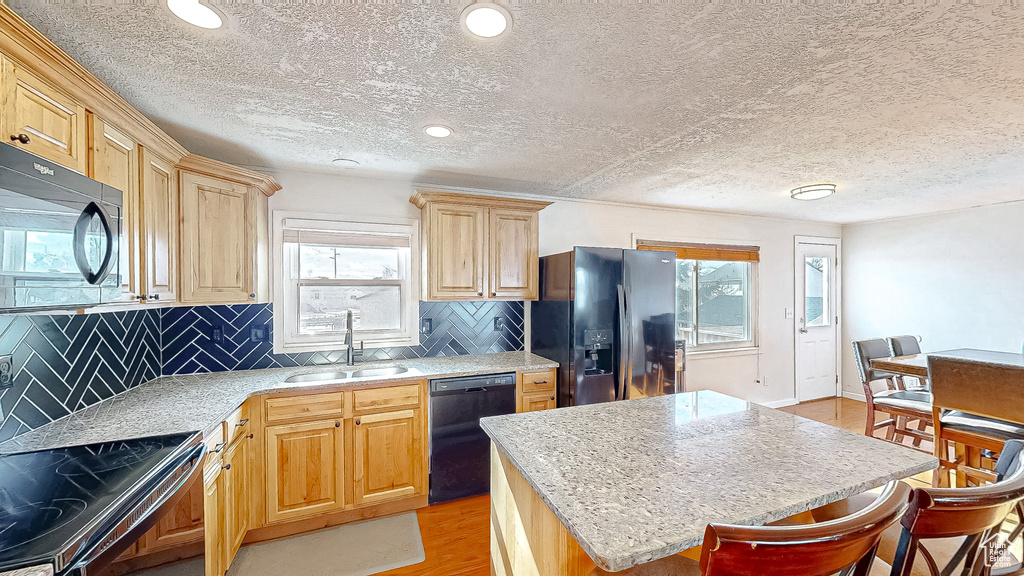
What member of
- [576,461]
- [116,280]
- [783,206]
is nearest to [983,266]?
[783,206]

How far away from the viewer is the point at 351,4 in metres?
1.13

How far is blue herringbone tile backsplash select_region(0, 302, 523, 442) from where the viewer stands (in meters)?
1.56

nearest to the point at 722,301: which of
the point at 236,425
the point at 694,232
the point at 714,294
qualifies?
the point at 714,294

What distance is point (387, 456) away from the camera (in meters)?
2.50

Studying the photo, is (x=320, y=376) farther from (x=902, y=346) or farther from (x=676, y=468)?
(x=902, y=346)

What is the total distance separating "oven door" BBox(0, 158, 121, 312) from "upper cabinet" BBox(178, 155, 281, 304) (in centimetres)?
73

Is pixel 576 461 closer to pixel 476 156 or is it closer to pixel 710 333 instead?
pixel 476 156

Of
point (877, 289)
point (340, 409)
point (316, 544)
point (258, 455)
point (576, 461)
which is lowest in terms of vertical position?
point (316, 544)

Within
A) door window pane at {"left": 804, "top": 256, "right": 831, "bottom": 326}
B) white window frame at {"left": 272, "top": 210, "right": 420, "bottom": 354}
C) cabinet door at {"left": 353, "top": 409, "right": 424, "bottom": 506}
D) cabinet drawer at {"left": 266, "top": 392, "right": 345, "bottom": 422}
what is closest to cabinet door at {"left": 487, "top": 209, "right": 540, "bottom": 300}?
white window frame at {"left": 272, "top": 210, "right": 420, "bottom": 354}

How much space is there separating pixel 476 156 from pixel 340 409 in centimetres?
182

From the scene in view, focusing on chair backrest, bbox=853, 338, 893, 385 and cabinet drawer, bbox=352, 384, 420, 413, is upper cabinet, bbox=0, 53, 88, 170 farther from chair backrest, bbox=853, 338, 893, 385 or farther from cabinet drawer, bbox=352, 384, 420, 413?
chair backrest, bbox=853, 338, 893, 385

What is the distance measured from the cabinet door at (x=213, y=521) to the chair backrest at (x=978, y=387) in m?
4.09

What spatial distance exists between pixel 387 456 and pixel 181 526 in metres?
1.19

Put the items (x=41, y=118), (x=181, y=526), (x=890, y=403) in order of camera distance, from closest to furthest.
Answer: (x=41, y=118), (x=181, y=526), (x=890, y=403)
